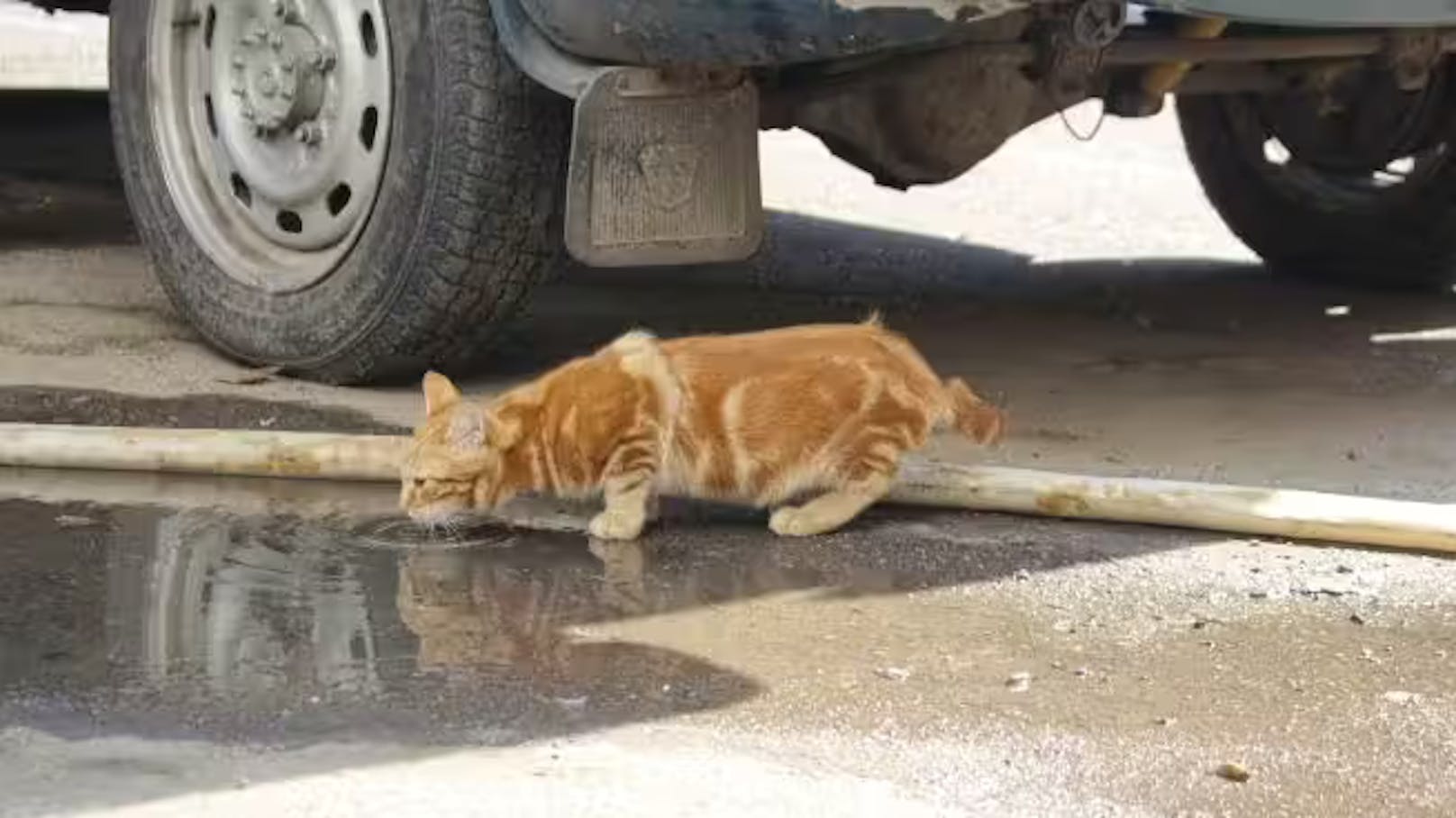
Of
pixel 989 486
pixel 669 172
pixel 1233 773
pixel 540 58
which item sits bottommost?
pixel 1233 773

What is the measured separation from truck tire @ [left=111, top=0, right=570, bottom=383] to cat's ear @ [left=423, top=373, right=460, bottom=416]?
0.66 m

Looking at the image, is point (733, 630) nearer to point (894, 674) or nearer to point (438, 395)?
point (894, 674)

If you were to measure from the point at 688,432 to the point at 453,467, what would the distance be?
43cm

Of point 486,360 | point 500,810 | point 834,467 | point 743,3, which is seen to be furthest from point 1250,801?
point 486,360

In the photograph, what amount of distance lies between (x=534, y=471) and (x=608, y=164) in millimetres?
713

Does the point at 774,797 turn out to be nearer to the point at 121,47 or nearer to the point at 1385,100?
the point at 121,47

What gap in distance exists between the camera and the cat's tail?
15.4 ft

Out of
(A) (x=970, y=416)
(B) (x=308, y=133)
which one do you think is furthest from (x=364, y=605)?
(B) (x=308, y=133)

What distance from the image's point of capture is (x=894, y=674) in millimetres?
3775

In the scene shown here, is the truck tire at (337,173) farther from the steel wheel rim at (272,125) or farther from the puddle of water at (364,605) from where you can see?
the puddle of water at (364,605)

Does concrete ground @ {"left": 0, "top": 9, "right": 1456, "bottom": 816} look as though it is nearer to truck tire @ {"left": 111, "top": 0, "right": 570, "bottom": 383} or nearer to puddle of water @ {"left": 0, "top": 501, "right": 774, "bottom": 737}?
puddle of water @ {"left": 0, "top": 501, "right": 774, "bottom": 737}

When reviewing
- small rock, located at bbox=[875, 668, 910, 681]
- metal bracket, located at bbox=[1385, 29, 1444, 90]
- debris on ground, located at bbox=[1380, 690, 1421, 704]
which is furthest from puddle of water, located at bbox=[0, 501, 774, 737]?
metal bracket, located at bbox=[1385, 29, 1444, 90]

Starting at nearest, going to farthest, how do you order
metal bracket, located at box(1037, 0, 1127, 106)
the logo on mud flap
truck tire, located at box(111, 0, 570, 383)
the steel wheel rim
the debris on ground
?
the debris on ground → metal bracket, located at box(1037, 0, 1127, 106) → the logo on mud flap → truck tire, located at box(111, 0, 570, 383) → the steel wheel rim

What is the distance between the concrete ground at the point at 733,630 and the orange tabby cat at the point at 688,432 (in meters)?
0.10
